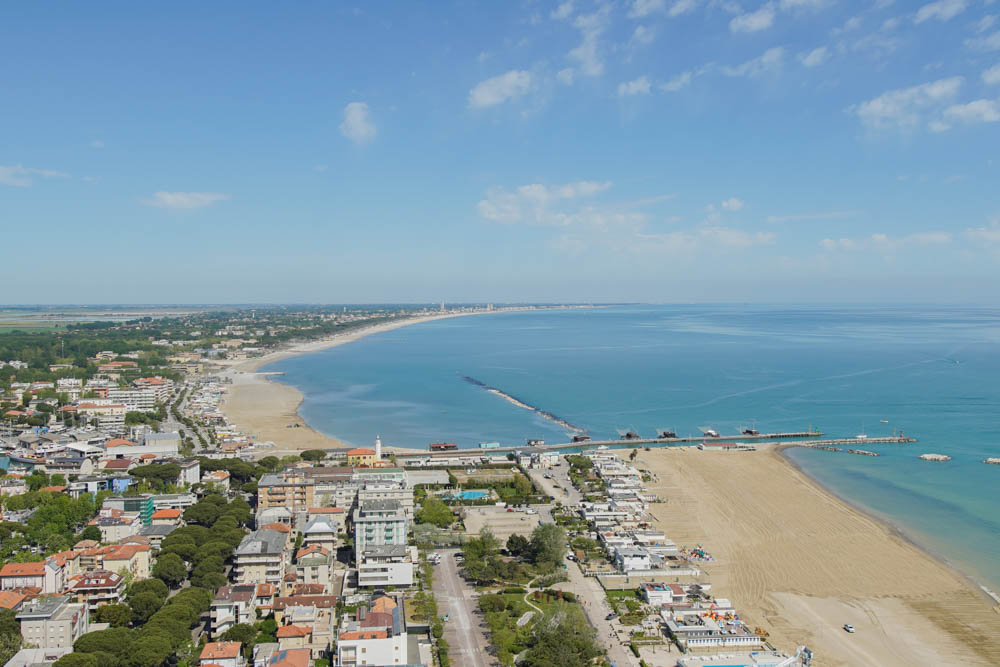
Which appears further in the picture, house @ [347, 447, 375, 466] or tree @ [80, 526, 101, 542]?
house @ [347, 447, 375, 466]

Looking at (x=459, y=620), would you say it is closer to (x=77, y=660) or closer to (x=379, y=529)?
(x=379, y=529)

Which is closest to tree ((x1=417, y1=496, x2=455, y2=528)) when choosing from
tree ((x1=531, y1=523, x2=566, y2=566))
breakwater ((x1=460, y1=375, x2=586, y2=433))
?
tree ((x1=531, y1=523, x2=566, y2=566))

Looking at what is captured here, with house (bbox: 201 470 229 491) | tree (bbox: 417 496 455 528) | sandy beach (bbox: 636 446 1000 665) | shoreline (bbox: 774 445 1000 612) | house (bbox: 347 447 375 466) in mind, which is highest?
house (bbox: 347 447 375 466)

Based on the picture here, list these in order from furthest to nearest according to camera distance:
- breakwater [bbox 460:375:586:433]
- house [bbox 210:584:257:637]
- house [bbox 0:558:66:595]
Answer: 1. breakwater [bbox 460:375:586:433]
2. house [bbox 0:558:66:595]
3. house [bbox 210:584:257:637]

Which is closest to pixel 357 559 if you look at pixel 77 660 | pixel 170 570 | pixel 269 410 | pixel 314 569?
pixel 314 569

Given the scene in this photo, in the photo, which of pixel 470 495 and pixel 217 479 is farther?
pixel 217 479

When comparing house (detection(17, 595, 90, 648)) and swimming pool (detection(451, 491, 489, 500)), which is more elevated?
house (detection(17, 595, 90, 648))

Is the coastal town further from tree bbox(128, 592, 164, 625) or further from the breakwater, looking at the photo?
the breakwater
